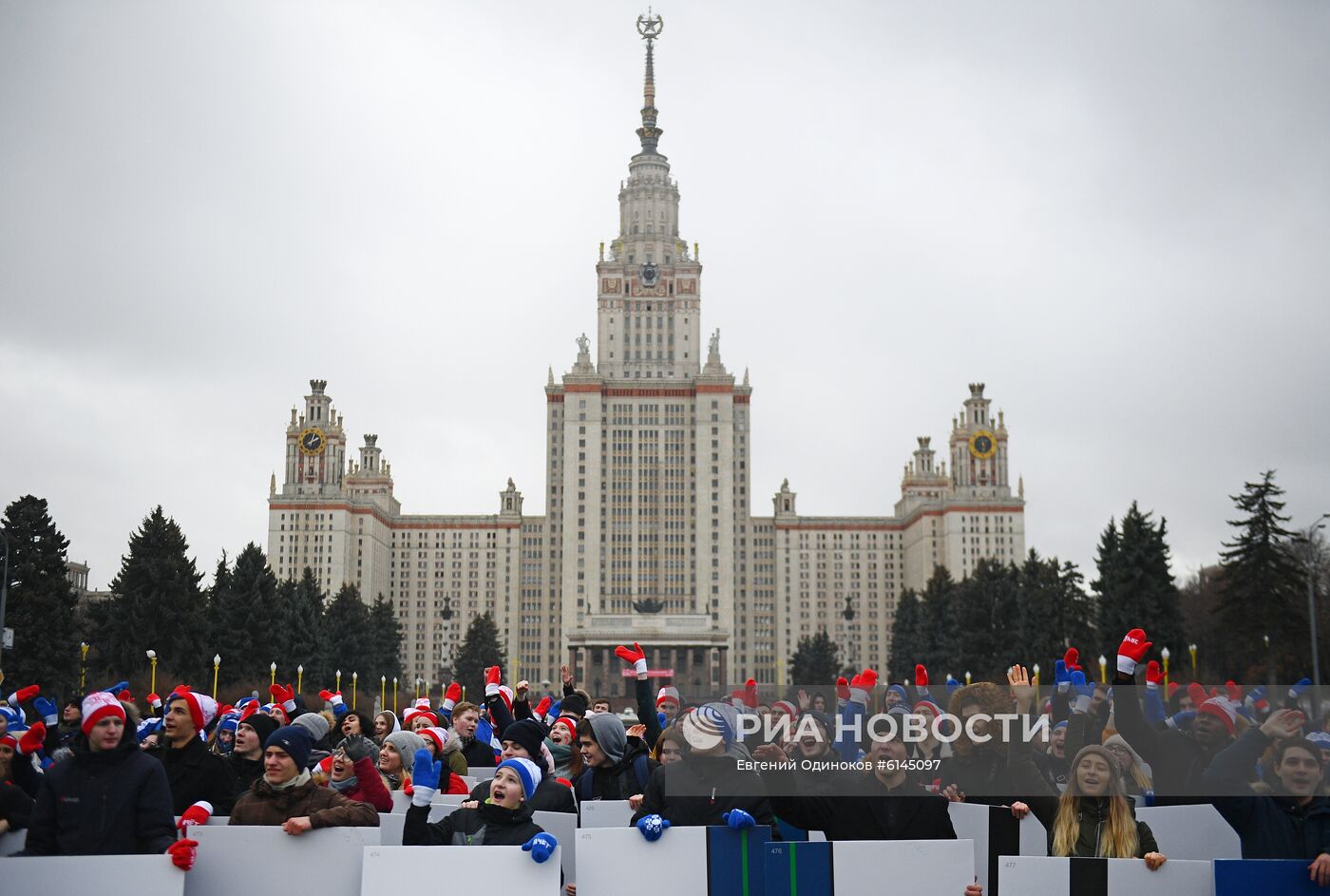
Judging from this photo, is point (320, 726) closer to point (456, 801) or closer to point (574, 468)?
point (456, 801)

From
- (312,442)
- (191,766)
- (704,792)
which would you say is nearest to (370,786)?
(191,766)

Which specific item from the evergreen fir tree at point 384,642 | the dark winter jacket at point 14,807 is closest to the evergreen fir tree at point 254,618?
the evergreen fir tree at point 384,642

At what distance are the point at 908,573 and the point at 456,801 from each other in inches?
5507

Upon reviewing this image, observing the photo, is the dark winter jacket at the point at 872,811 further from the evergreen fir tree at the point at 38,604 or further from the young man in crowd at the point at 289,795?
the evergreen fir tree at the point at 38,604

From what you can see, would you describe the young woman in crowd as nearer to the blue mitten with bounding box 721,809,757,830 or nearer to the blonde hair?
the blonde hair

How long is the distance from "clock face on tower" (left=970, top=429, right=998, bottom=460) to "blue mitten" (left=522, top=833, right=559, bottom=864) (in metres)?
136

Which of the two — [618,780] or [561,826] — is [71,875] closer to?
[561,826]

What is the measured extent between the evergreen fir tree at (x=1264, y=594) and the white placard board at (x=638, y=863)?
49848 millimetres

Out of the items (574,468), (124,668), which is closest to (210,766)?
(124,668)

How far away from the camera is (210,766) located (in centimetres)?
1005

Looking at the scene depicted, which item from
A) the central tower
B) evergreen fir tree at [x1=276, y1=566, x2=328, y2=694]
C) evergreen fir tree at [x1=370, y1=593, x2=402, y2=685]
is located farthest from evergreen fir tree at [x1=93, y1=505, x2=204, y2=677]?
the central tower

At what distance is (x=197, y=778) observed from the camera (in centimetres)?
998

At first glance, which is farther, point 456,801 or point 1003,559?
point 1003,559

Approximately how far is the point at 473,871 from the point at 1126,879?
13.0ft
